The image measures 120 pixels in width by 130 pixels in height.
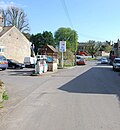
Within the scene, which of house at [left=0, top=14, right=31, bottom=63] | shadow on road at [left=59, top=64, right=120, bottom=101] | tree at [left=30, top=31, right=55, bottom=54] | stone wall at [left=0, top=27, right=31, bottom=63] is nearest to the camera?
shadow on road at [left=59, top=64, right=120, bottom=101]

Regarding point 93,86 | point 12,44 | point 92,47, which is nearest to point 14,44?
point 12,44

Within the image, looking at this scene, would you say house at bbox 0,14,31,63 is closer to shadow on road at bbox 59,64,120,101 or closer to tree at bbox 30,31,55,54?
shadow on road at bbox 59,64,120,101

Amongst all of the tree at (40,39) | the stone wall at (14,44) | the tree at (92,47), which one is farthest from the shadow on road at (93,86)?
the tree at (92,47)

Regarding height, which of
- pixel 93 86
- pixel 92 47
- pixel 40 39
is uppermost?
pixel 40 39

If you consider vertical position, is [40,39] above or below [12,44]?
above

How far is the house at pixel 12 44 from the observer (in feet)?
153

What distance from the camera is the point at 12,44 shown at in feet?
160

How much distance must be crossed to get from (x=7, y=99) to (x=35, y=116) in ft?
11.8

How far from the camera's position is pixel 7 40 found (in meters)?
47.5

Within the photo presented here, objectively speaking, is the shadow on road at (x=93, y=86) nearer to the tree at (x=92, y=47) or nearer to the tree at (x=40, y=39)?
the tree at (x=40, y=39)

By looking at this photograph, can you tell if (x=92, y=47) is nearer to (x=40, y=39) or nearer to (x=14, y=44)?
(x=40, y=39)

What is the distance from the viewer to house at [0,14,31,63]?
153ft

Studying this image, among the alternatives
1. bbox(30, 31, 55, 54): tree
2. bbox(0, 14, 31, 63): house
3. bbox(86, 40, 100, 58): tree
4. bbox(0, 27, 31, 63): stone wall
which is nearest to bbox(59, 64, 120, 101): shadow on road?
bbox(0, 14, 31, 63): house

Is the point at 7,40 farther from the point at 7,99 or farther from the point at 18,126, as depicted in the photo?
the point at 18,126
